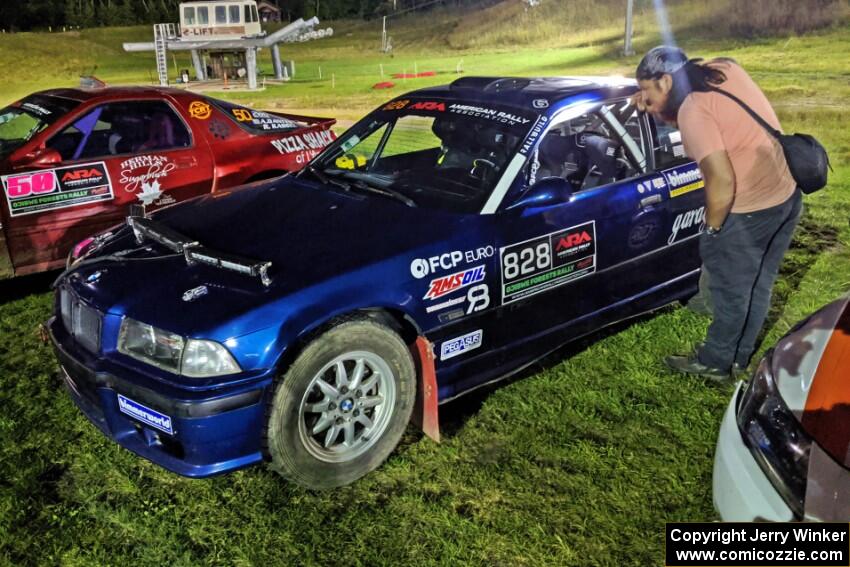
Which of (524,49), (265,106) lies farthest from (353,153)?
(265,106)

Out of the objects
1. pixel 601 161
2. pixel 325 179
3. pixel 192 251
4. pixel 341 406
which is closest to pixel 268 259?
pixel 192 251

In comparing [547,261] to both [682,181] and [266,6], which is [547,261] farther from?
[266,6]

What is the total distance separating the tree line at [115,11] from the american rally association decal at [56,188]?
21265mm

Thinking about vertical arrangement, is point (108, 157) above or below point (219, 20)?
below

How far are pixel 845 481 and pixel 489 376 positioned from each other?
1.79m

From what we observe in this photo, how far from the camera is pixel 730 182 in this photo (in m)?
3.17

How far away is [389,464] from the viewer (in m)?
3.04

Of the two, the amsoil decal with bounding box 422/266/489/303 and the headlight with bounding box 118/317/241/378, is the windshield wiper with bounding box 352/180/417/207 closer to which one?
the amsoil decal with bounding box 422/266/489/303

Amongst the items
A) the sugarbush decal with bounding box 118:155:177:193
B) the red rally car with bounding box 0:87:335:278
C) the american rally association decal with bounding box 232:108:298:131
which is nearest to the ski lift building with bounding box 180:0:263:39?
the american rally association decal with bounding box 232:108:298:131

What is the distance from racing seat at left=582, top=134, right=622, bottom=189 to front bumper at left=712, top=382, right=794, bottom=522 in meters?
1.80

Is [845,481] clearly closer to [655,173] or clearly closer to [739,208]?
[739,208]

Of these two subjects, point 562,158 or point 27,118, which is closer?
point 562,158

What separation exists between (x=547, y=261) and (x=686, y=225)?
1255 millimetres

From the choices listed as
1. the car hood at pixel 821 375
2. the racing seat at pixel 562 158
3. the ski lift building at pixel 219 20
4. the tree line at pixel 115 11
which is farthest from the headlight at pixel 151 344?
the ski lift building at pixel 219 20
